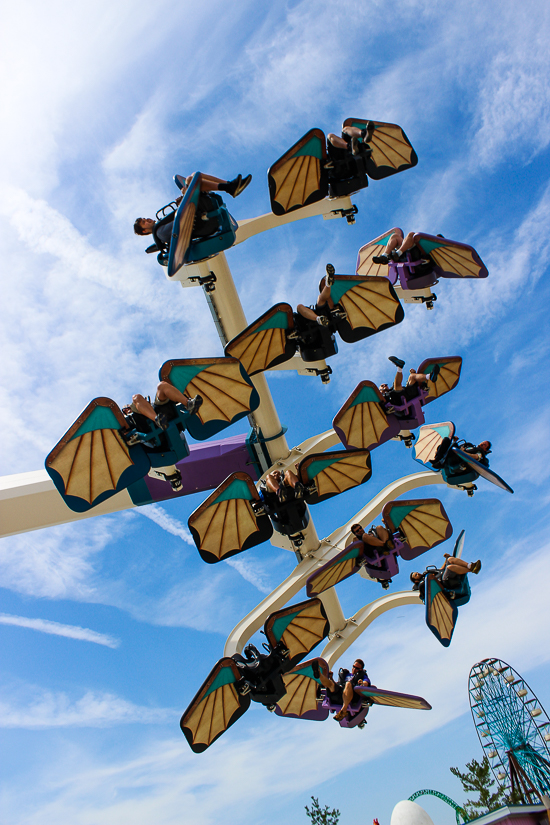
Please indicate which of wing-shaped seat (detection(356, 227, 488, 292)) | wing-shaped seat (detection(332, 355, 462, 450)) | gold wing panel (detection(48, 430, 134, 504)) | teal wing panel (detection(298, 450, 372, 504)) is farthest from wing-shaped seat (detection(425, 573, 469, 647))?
gold wing panel (detection(48, 430, 134, 504))

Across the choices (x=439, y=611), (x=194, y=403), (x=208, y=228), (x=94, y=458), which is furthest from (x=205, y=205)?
(x=439, y=611)

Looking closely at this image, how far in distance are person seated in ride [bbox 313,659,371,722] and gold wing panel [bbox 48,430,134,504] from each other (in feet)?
18.3

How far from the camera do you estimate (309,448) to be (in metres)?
12.0

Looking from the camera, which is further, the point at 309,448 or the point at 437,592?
the point at 309,448

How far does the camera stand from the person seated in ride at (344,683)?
30.9 ft

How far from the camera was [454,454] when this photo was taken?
32.6ft

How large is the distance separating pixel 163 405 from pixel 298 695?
6.26m

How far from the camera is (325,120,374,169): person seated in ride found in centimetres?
841

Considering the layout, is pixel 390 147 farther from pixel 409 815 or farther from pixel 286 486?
pixel 409 815

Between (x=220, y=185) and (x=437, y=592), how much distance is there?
757 cm

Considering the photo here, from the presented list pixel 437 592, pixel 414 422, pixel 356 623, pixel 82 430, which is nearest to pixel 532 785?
pixel 356 623

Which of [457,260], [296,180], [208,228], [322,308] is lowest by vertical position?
[322,308]

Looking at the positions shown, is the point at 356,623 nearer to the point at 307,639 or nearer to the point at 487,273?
the point at 307,639

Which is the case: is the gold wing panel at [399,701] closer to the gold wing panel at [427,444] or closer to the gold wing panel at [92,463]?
the gold wing panel at [427,444]
